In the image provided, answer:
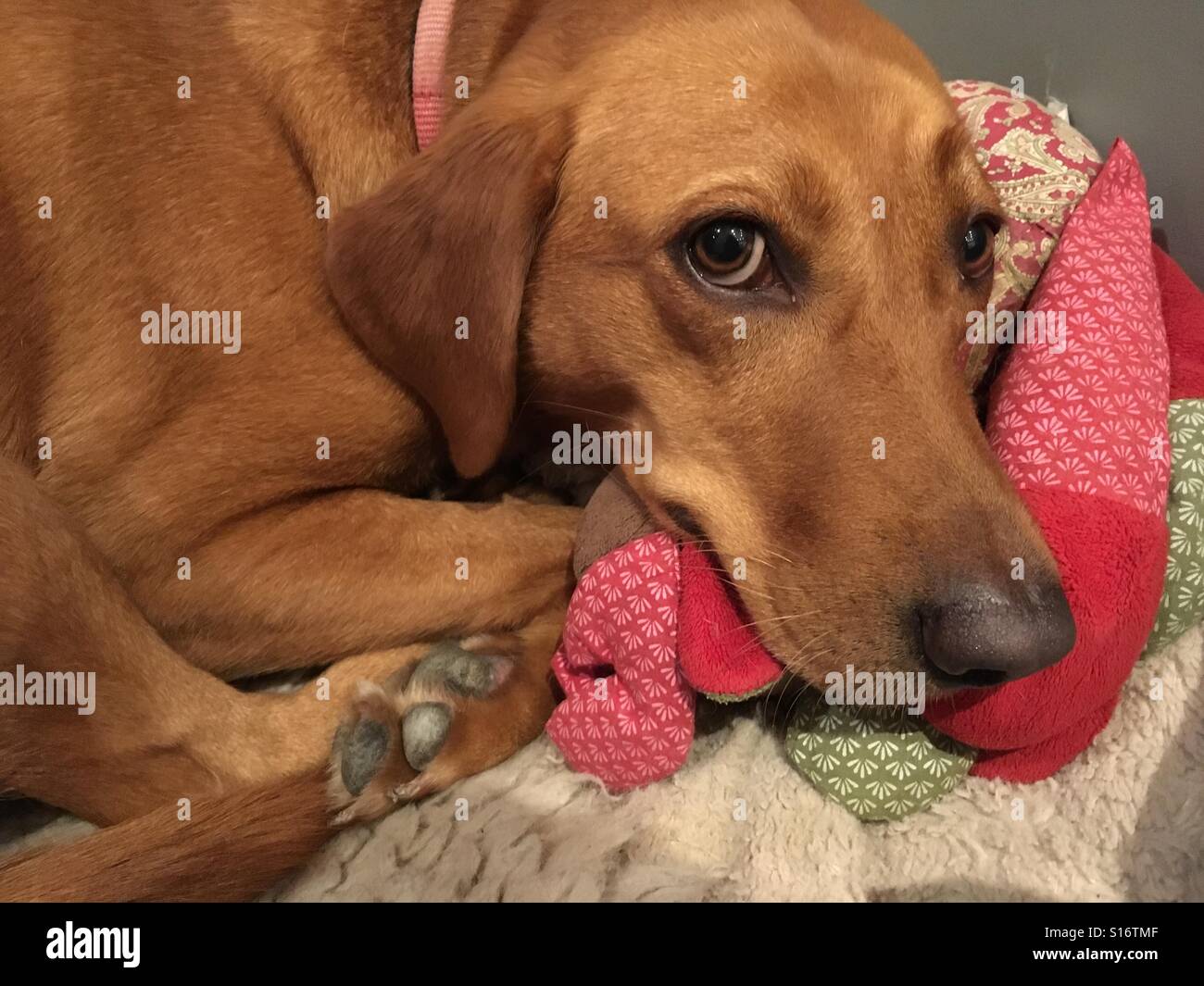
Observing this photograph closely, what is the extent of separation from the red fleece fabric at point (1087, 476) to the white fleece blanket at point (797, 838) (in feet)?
0.30

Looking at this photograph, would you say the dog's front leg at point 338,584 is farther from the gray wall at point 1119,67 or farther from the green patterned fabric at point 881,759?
the gray wall at point 1119,67

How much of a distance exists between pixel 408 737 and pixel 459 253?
85 cm

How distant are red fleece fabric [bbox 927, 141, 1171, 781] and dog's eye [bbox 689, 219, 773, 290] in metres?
0.55

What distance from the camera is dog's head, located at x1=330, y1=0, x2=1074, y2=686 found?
1.30 m

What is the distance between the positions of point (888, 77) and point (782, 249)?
0.36 metres

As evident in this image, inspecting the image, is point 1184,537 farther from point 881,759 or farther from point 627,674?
point 627,674

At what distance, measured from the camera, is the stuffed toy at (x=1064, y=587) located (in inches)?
55.8

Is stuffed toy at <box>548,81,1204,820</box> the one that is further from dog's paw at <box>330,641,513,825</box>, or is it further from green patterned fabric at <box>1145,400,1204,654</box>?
dog's paw at <box>330,641,513,825</box>

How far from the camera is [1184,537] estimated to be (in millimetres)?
1528

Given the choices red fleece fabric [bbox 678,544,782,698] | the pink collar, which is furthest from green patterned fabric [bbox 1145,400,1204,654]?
the pink collar

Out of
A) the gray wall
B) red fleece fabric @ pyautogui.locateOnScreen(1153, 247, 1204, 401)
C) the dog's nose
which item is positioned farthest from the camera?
the gray wall

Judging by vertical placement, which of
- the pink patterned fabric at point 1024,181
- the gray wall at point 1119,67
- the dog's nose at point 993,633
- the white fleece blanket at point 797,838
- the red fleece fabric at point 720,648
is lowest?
the white fleece blanket at point 797,838

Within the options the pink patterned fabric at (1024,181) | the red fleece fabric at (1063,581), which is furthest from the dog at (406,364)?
the pink patterned fabric at (1024,181)
